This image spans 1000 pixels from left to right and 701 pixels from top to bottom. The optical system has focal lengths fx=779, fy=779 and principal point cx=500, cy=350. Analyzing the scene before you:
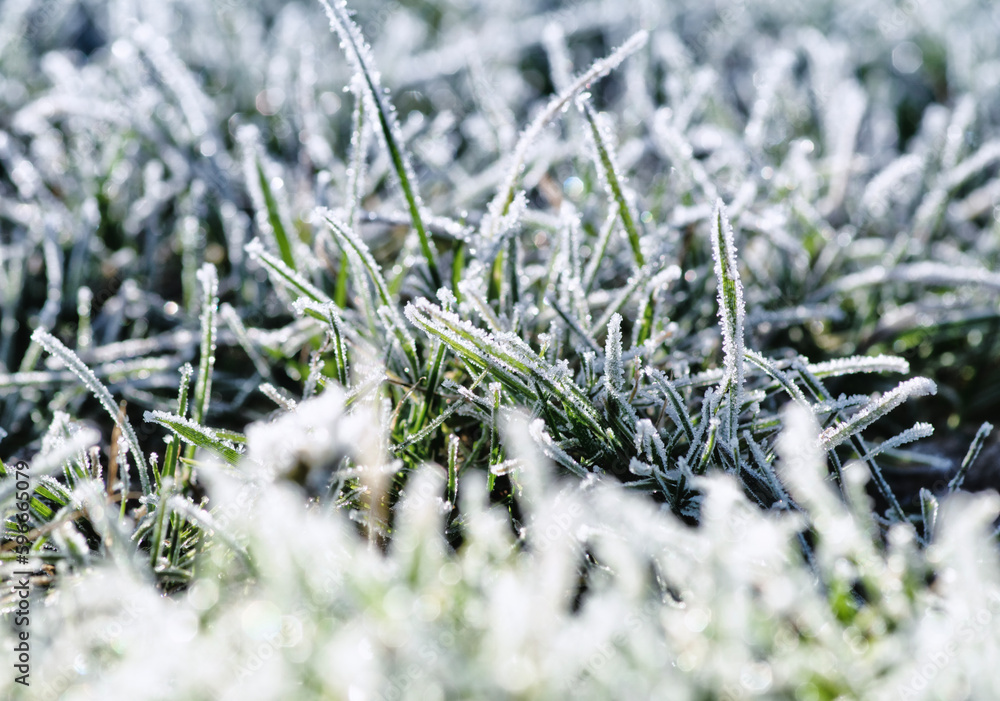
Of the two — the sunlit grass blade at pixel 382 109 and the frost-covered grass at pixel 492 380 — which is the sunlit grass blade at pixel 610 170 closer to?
the frost-covered grass at pixel 492 380

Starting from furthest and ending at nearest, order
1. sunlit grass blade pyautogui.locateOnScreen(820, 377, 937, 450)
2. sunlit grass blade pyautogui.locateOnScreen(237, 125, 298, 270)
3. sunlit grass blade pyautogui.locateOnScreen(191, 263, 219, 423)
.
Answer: sunlit grass blade pyautogui.locateOnScreen(237, 125, 298, 270) → sunlit grass blade pyautogui.locateOnScreen(191, 263, 219, 423) → sunlit grass blade pyautogui.locateOnScreen(820, 377, 937, 450)

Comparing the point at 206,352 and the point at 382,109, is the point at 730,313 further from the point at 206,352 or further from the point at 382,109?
the point at 206,352

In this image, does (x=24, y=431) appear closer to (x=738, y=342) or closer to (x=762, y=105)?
(x=738, y=342)

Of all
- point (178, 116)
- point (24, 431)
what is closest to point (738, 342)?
point (24, 431)

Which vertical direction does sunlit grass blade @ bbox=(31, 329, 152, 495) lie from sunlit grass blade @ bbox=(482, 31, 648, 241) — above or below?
below

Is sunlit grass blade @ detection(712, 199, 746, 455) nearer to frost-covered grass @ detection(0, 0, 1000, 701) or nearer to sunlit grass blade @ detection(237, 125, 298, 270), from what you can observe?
frost-covered grass @ detection(0, 0, 1000, 701)

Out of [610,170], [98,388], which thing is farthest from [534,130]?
[98,388]

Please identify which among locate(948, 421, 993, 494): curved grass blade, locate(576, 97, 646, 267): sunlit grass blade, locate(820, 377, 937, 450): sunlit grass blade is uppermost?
locate(576, 97, 646, 267): sunlit grass blade

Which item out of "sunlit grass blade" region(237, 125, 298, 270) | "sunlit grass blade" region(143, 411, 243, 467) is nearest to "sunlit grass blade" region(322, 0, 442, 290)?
"sunlit grass blade" region(237, 125, 298, 270)

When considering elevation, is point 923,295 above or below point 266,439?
below
